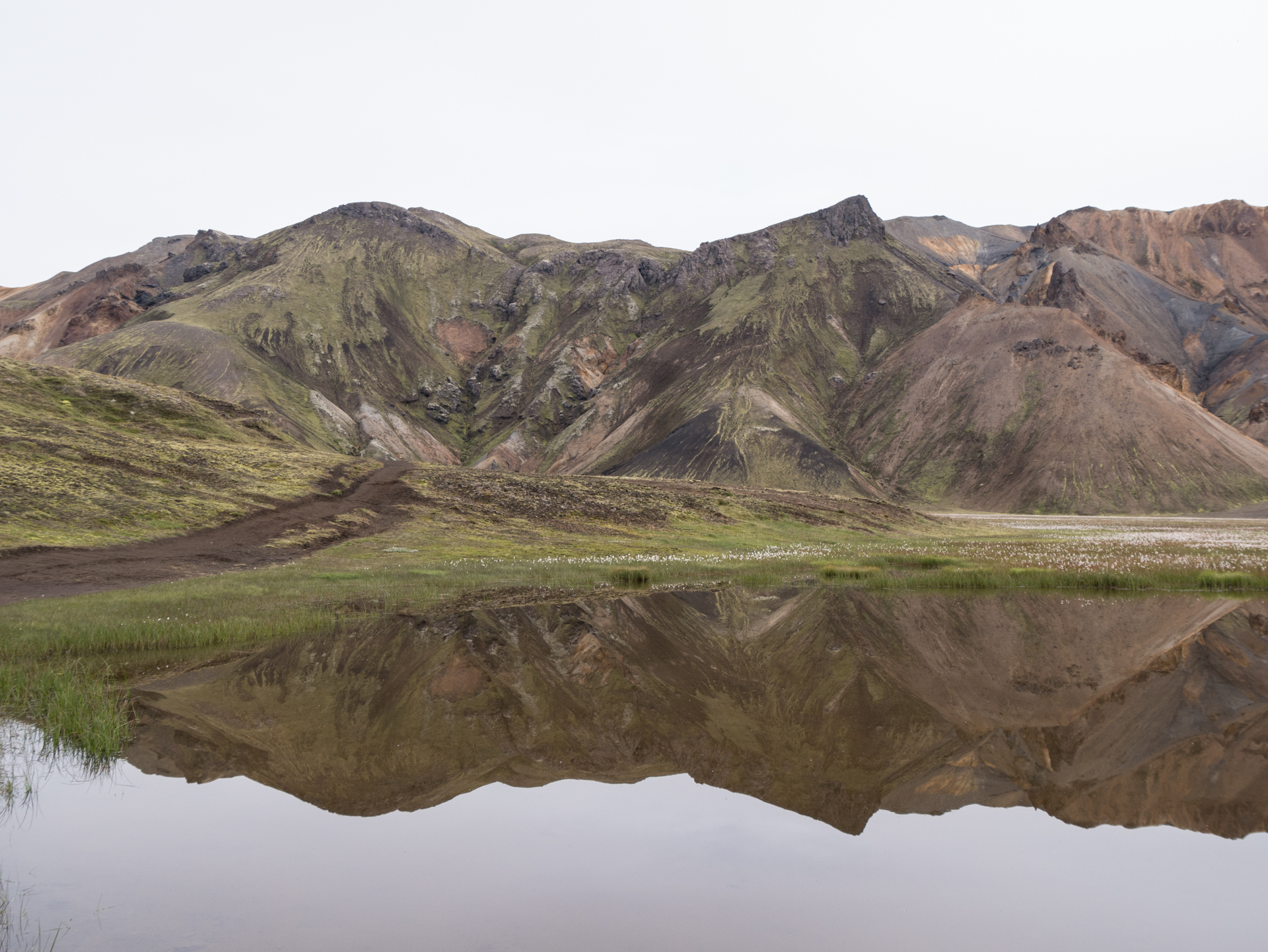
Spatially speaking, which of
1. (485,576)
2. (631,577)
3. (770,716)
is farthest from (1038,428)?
(770,716)

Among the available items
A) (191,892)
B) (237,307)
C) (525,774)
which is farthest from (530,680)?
(237,307)

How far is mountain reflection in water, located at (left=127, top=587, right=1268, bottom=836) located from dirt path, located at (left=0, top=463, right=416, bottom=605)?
1740cm

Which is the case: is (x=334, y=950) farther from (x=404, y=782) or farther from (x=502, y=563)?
(x=502, y=563)

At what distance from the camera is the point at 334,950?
305 inches

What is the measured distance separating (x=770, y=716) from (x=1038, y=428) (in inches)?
6086

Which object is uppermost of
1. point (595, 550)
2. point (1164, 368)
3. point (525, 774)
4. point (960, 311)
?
point (960, 311)

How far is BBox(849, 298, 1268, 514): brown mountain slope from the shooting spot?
137875 millimetres

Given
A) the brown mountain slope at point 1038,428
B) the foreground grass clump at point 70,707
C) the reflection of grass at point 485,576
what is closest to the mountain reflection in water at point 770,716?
the foreground grass clump at point 70,707

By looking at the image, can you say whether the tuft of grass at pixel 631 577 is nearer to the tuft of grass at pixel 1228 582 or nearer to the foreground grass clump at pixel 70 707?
the foreground grass clump at pixel 70 707

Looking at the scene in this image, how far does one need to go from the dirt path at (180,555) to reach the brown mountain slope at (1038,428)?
4688 inches

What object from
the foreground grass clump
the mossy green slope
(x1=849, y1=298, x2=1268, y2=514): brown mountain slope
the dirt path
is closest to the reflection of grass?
the foreground grass clump

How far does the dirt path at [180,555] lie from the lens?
112 ft

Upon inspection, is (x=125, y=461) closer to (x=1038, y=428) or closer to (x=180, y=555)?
(x=180, y=555)

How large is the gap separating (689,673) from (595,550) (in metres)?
37.3
